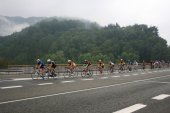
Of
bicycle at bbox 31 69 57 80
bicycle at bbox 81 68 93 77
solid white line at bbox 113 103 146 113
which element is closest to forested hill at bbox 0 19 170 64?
bicycle at bbox 81 68 93 77

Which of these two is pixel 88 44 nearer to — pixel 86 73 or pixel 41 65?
pixel 86 73

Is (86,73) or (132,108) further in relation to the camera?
(86,73)

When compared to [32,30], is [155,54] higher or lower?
lower

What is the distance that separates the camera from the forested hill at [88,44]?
143m

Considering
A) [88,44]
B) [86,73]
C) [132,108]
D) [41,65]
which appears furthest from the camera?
[88,44]

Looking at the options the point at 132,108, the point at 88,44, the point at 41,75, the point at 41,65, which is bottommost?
the point at 132,108

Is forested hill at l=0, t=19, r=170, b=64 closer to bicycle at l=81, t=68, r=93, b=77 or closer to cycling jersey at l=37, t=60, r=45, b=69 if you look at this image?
bicycle at l=81, t=68, r=93, b=77

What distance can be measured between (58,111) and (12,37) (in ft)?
602

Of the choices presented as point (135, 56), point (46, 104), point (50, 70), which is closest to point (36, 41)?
point (135, 56)

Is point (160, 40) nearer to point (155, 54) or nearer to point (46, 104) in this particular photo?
point (155, 54)

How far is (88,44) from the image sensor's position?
156125mm

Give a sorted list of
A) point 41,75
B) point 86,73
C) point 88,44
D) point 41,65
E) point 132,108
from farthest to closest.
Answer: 1. point 88,44
2. point 86,73
3. point 41,65
4. point 41,75
5. point 132,108

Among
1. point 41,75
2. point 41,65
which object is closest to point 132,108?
point 41,75

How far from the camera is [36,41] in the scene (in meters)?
176
